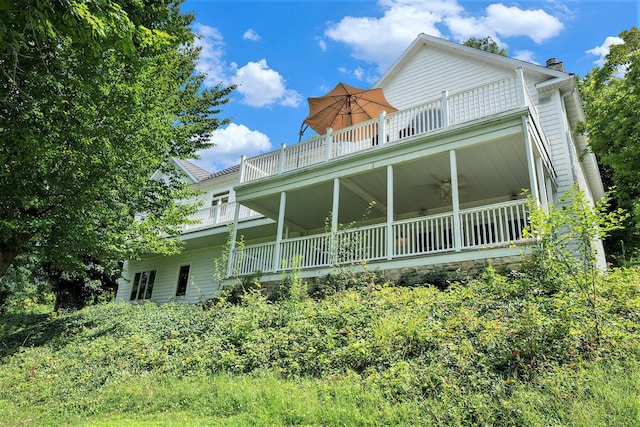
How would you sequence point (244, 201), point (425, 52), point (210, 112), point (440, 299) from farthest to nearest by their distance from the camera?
point (210, 112) < point (425, 52) < point (244, 201) < point (440, 299)

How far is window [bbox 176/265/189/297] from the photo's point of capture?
1827 centimetres

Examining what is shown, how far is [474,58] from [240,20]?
8.13 meters

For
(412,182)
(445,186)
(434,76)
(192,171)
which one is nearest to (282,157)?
(412,182)

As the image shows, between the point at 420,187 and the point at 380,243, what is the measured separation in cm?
288

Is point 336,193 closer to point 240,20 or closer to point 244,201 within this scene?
point 244,201

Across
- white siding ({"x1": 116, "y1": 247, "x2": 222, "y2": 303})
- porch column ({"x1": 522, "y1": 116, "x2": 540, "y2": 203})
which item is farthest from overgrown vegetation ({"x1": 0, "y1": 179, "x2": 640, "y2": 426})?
white siding ({"x1": 116, "y1": 247, "x2": 222, "y2": 303})

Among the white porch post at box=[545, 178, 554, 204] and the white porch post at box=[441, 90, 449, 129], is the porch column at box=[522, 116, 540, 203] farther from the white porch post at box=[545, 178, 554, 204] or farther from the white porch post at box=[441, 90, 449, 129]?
the white porch post at box=[545, 178, 554, 204]

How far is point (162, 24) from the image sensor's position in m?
8.80

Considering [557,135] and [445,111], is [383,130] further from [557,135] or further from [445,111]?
[557,135]

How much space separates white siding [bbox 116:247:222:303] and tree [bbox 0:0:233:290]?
19.0 ft

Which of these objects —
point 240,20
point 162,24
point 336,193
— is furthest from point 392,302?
point 240,20

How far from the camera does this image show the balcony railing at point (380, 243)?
854cm

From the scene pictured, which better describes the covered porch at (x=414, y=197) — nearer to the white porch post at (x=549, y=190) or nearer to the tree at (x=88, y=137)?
the white porch post at (x=549, y=190)

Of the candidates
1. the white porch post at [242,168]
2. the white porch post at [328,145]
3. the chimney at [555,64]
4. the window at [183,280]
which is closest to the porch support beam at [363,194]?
the white porch post at [328,145]
